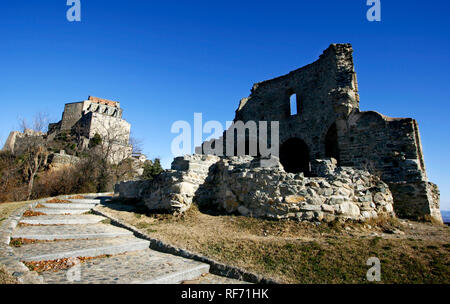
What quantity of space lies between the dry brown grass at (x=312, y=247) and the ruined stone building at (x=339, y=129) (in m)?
3.01

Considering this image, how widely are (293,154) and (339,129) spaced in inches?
174

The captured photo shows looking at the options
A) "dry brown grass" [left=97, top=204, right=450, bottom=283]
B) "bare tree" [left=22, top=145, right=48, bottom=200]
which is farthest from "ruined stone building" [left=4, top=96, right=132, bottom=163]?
"dry brown grass" [left=97, top=204, right=450, bottom=283]

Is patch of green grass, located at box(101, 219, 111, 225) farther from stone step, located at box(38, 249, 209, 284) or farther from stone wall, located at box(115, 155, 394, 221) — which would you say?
stone step, located at box(38, 249, 209, 284)

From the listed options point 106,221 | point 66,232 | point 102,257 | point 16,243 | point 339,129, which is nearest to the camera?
point 102,257

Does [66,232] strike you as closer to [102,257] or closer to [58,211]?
[102,257]

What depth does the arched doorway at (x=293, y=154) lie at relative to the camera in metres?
17.2

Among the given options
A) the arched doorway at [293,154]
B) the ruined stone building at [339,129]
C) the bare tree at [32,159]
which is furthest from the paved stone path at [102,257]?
the bare tree at [32,159]

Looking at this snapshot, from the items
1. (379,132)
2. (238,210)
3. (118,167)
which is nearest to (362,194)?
(238,210)

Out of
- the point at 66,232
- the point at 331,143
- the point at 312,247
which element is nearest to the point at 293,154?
the point at 331,143

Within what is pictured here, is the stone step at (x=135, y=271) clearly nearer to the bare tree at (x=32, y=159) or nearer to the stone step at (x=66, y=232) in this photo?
the stone step at (x=66, y=232)

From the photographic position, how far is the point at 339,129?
14.0 meters
